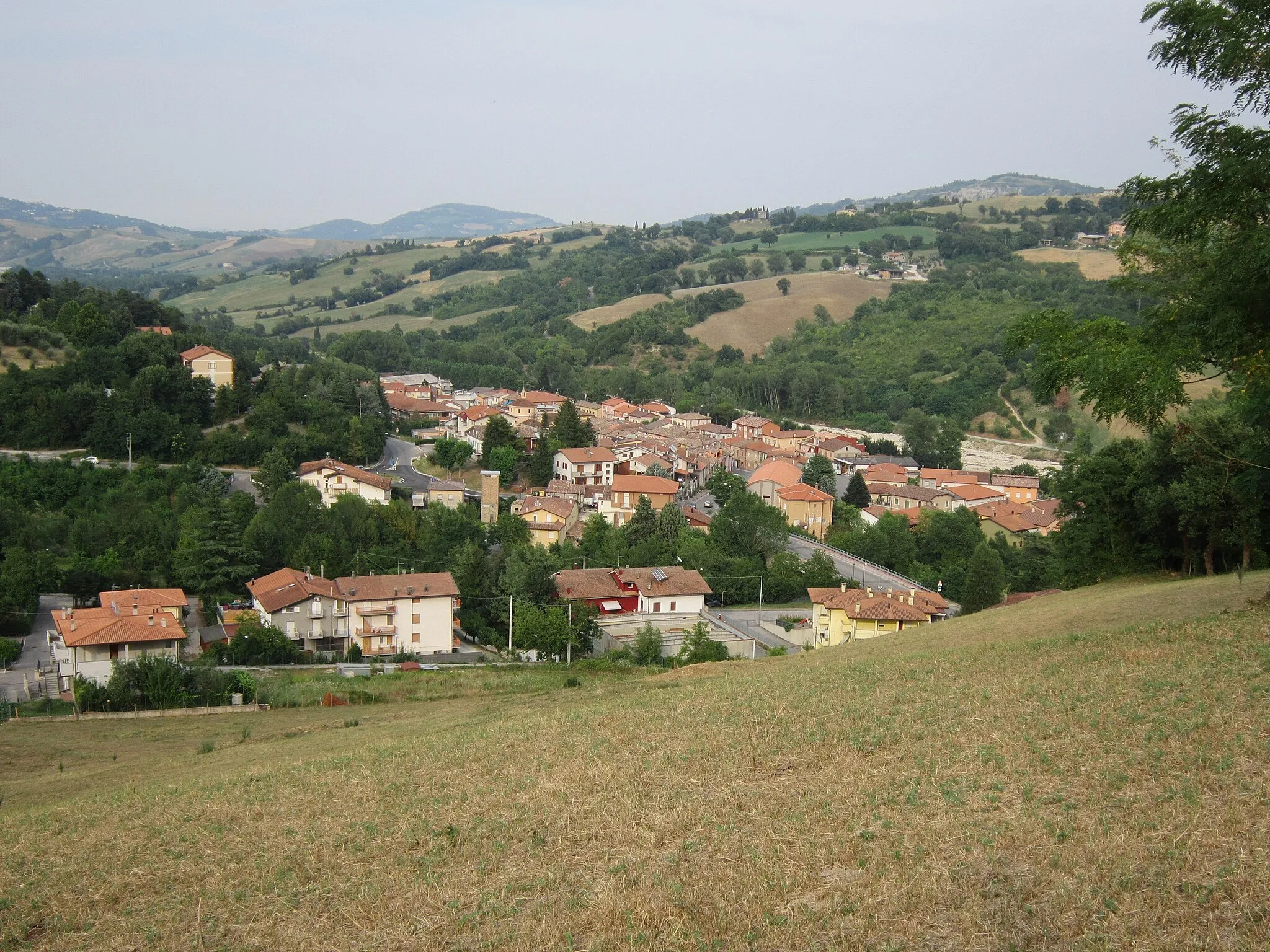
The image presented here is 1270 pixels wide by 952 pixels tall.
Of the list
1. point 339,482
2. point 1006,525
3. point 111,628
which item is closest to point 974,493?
point 1006,525

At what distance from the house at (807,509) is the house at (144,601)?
81.6ft

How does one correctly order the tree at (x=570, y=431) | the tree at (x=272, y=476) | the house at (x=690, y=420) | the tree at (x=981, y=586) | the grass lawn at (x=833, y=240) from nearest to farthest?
the tree at (x=981, y=586)
the tree at (x=272, y=476)
the tree at (x=570, y=431)
the house at (x=690, y=420)
the grass lawn at (x=833, y=240)

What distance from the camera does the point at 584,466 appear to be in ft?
153

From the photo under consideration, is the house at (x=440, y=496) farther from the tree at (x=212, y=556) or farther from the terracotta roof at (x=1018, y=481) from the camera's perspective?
the terracotta roof at (x=1018, y=481)

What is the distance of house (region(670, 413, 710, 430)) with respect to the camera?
6625 cm

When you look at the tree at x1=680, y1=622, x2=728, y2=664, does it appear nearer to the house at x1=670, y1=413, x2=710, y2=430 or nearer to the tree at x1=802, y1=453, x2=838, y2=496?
the tree at x1=802, y1=453, x2=838, y2=496

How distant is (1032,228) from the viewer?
116375mm

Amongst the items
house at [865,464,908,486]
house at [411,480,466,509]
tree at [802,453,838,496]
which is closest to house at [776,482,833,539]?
tree at [802,453,838,496]

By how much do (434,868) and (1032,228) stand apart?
4845 inches

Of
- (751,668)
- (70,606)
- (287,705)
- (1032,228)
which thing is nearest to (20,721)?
(287,705)

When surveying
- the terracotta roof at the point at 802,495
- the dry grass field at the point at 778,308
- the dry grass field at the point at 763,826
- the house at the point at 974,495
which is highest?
the dry grass field at the point at 778,308

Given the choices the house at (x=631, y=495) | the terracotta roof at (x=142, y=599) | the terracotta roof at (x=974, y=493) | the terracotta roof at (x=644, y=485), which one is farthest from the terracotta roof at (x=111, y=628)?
the terracotta roof at (x=974, y=493)

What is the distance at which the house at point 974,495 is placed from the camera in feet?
156

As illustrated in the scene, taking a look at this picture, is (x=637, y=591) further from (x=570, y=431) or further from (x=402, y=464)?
(x=402, y=464)
